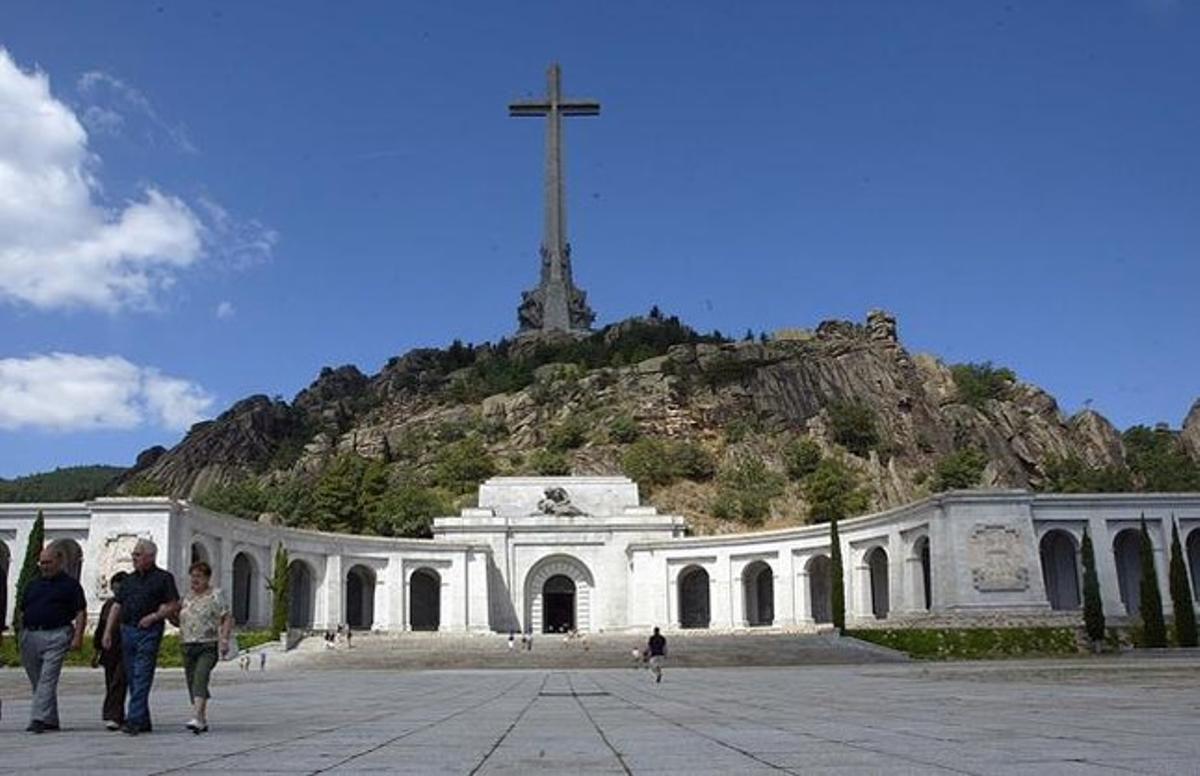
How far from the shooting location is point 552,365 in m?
106

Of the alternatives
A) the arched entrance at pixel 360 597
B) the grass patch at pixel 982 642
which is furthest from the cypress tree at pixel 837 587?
the arched entrance at pixel 360 597

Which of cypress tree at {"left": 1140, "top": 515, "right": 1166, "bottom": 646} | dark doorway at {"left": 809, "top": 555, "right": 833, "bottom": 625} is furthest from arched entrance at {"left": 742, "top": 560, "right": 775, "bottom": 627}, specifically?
cypress tree at {"left": 1140, "top": 515, "right": 1166, "bottom": 646}

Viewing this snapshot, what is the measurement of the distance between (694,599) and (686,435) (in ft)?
96.9

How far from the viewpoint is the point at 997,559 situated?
150 ft

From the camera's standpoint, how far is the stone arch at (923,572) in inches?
1908

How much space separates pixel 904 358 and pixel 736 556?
5000cm

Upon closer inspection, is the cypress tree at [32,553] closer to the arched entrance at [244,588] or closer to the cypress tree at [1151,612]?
the arched entrance at [244,588]

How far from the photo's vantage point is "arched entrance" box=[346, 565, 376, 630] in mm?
59906

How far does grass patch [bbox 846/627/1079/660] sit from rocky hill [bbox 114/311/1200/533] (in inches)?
1176

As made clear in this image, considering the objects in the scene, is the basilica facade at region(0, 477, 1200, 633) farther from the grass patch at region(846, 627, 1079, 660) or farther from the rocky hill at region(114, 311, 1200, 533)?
the rocky hill at region(114, 311, 1200, 533)

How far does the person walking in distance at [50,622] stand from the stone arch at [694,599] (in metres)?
54.2

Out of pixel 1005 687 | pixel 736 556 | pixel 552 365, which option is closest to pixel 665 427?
pixel 552 365

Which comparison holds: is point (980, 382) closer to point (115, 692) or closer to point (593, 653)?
point (593, 653)

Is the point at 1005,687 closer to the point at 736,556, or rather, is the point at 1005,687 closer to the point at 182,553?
the point at 182,553
